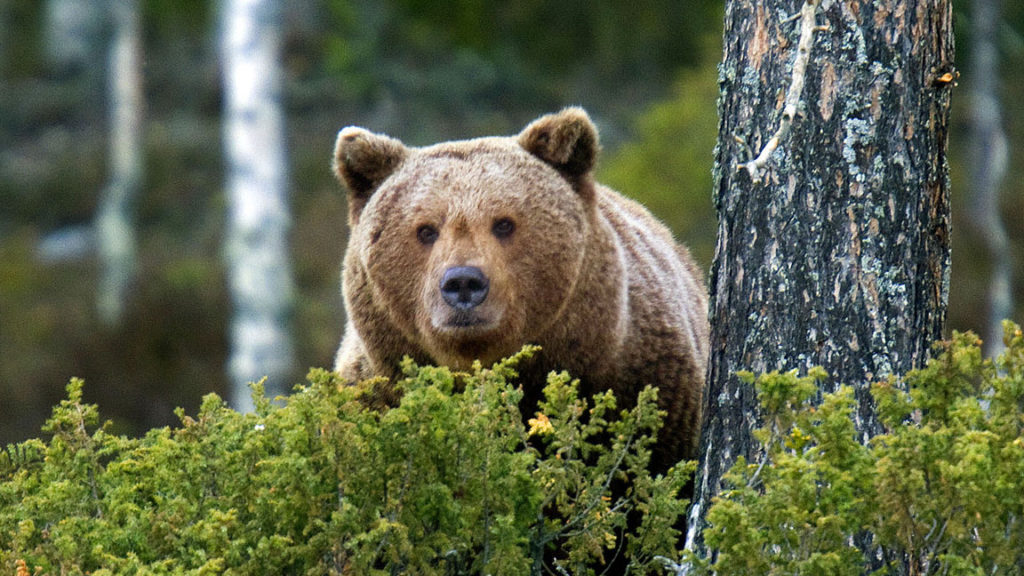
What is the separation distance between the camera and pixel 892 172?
3873 millimetres

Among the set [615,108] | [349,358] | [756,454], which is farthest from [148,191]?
[756,454]

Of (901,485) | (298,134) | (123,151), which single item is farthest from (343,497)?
(298,134)

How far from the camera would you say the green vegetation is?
3006 mm

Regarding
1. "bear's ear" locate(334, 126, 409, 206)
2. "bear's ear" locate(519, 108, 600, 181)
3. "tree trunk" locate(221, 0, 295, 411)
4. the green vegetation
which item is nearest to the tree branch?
the green vegetation

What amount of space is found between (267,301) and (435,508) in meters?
9.34

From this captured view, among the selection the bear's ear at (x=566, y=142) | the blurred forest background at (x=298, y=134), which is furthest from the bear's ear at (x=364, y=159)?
the blurred forest background at (x=298, y=134)

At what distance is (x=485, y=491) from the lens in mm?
3338

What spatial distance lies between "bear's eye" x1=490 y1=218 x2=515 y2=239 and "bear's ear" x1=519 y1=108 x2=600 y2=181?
384 millimetres

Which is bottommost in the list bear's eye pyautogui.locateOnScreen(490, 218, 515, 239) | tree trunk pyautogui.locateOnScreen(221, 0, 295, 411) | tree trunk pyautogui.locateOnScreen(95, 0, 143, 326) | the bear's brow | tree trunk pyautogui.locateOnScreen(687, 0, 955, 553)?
tree trunk pyautogui.locateOnScreen(687, 0, 955, 553)

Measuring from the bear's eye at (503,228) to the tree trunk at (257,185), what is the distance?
299 inches

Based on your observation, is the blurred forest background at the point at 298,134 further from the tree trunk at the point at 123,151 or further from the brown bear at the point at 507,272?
the brown bear at the point at 507,272

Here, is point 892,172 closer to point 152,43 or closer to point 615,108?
point 615,108

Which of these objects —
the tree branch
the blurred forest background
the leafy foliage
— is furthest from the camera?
the blurred forest background

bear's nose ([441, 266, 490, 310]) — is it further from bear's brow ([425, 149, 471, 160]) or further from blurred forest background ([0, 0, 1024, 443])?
blurred forest background ([0, 0, 1024, 443])
